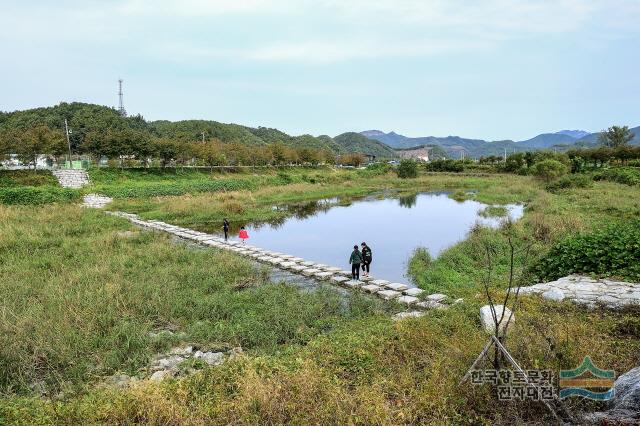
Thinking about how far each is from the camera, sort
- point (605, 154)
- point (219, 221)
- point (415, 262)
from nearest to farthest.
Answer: point (415, 262)
point (219, 221)
point (605, 154)

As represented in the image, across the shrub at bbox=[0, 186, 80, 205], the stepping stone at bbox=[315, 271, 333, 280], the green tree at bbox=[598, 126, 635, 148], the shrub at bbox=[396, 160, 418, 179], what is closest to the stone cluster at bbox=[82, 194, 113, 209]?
the shrub at bbox=[0, 186, 80, 205]

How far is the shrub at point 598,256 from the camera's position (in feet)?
32.7

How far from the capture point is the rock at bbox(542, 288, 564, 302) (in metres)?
8.45

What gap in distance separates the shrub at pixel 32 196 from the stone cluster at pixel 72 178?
7.04 meters

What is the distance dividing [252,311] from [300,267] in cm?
463

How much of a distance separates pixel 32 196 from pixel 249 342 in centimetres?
2623

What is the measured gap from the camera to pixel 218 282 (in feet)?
35.3

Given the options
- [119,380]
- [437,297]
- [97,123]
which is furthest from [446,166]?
[119,380]

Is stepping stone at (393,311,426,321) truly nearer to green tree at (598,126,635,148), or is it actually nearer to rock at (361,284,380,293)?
rock at (361,284,380,293)

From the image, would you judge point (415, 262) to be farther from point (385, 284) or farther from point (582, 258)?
point (582, 258)

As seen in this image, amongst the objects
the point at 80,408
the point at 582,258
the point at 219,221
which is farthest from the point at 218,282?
the point at 219,221

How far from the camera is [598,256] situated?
10.4 metres

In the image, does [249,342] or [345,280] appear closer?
[249,342]

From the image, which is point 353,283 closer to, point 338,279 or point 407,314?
point 338,279
